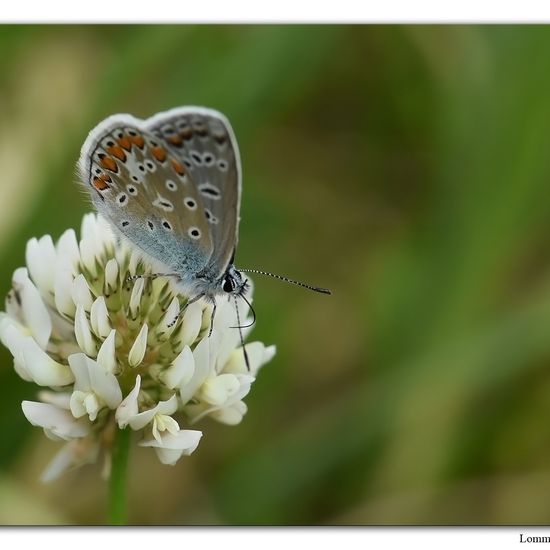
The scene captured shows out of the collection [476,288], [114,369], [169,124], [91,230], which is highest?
[169,124]

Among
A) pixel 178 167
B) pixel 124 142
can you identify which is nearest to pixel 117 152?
pixel 124 142

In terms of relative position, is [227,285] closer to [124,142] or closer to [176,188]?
[176,188]

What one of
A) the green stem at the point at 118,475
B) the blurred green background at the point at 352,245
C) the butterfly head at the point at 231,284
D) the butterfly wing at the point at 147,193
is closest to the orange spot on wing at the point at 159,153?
the butterfly wing at the point at 147,193

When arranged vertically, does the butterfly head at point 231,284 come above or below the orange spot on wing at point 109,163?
below

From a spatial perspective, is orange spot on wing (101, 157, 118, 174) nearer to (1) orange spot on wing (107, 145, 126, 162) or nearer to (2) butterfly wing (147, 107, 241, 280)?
(1) orange spot on wing (107, 145, 126, 162)

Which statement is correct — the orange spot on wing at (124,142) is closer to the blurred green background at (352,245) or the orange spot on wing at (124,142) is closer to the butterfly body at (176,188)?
the butterfly body at (176,188)
